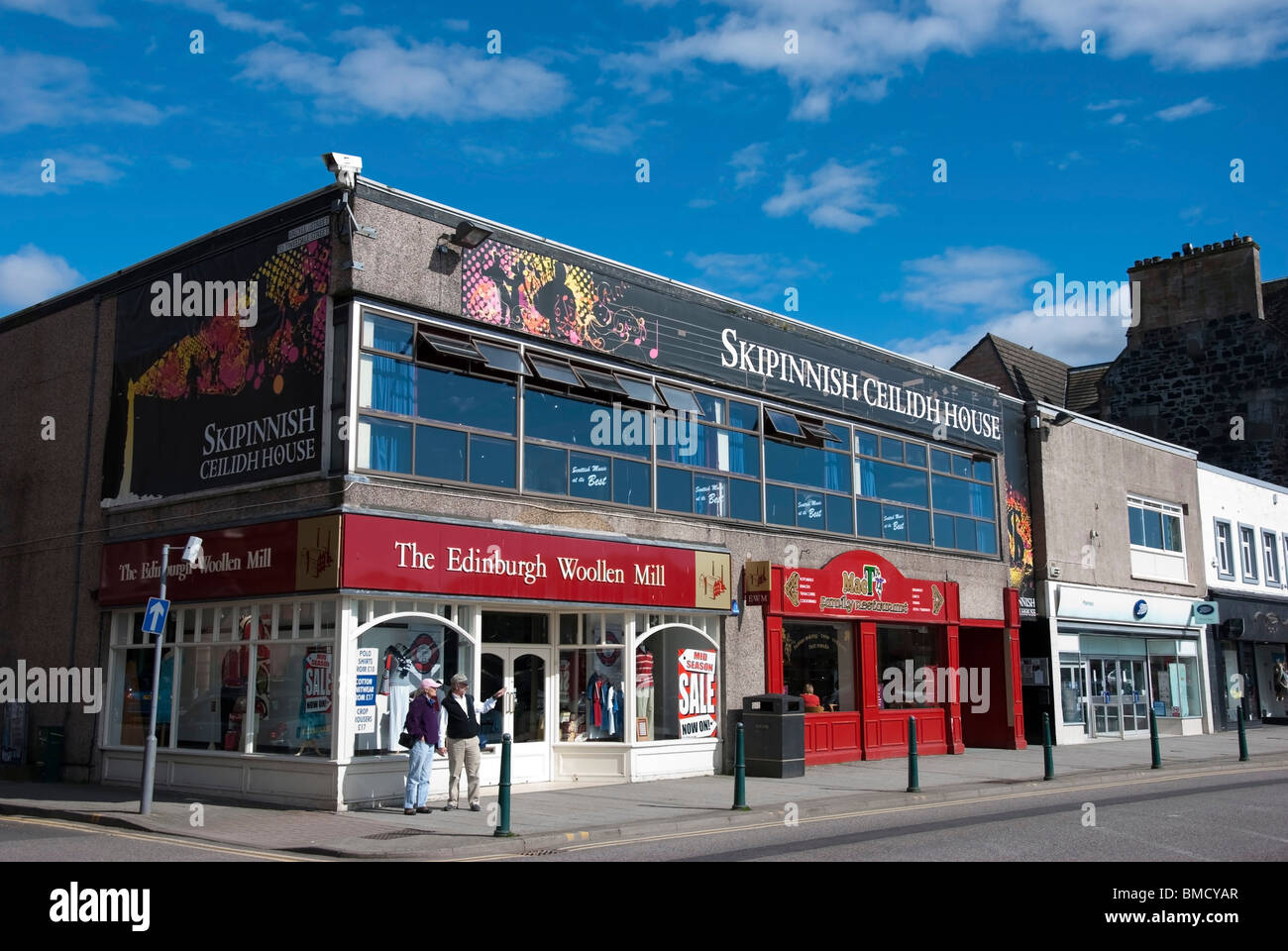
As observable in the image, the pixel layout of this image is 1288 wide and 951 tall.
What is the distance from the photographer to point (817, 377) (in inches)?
912

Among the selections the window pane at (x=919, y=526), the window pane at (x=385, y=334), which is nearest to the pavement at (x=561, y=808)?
the window pane at (x=919, y=526)

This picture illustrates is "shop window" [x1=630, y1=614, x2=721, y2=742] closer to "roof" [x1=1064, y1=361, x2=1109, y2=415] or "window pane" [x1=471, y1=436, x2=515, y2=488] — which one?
"window pane" [x1=471, y1=436, x2=515, y2=488]

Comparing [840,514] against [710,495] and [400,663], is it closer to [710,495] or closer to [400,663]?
[710,495]

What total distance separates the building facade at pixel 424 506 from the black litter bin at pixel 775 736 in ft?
2.34

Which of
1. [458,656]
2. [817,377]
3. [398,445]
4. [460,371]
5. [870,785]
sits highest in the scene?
[817,377]

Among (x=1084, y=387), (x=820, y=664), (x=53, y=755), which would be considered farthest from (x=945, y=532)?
(x=1084, y=387)

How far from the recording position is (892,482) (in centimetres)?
2483

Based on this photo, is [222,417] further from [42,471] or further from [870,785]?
[870,785]

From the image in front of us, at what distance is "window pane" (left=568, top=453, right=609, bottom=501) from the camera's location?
60.6 ft

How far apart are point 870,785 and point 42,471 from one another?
15197 mm

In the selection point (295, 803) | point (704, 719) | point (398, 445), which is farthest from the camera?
point (704, 719)

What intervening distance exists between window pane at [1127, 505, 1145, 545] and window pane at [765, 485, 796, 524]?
13925mm

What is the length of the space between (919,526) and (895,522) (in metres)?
0.91
